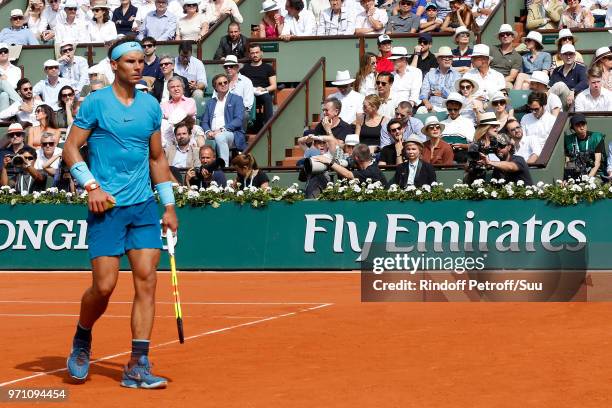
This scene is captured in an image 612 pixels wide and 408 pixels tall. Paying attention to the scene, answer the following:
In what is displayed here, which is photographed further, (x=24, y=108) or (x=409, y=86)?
(x=24, y=108)

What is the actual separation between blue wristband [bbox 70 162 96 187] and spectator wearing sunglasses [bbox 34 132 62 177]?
42.6 feet

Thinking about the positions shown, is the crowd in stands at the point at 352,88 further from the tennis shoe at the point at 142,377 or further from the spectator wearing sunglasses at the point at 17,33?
the tennis shoe at the point at 142,377

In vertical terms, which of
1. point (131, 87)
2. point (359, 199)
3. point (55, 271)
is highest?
point (131, 87)

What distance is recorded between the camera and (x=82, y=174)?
332 inches

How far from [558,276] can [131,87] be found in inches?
343

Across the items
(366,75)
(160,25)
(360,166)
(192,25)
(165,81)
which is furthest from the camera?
(192,25)

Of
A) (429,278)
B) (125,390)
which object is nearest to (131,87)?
(125,390)

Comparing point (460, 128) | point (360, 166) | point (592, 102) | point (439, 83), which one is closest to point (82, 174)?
point (360, 166)

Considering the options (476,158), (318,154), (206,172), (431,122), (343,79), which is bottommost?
(206,172)

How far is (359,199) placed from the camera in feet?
60.5

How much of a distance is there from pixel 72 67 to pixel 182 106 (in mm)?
3645

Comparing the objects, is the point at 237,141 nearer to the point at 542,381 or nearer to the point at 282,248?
the point at 282,248

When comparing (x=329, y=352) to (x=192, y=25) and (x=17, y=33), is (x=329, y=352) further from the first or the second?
(x=17, y=33)

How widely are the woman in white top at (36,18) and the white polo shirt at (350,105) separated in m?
8.09
